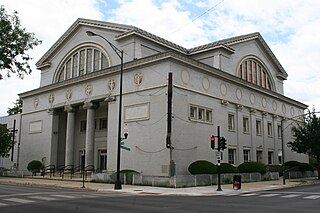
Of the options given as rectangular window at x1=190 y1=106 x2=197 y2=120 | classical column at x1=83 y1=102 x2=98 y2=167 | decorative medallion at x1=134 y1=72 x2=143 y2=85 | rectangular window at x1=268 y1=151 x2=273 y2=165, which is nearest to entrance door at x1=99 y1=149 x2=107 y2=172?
classical column at x1=83 y1=102 x2=98 y2=167

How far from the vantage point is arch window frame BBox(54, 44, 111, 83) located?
42125 mm

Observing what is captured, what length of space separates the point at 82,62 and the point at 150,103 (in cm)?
1507

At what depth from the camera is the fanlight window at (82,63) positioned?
42.3 metres

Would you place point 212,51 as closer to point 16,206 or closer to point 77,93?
point 77,93

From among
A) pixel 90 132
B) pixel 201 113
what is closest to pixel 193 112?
pixel 201 113

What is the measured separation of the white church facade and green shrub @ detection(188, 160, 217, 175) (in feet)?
3.84

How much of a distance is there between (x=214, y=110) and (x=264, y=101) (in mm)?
12919

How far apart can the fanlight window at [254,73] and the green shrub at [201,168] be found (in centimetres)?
1762

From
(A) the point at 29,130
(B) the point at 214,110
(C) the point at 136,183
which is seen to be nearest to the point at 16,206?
(C) the point at 136,183

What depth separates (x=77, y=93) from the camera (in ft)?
139

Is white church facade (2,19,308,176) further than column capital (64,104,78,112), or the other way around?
column capital (64,104,78,112)

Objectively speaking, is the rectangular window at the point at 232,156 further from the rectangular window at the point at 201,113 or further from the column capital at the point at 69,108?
the column capital at the point at 69,108

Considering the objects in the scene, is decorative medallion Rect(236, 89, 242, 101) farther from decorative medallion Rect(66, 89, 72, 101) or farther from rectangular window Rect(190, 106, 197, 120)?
decorative medallion Rect(66, 89, 72, 101)

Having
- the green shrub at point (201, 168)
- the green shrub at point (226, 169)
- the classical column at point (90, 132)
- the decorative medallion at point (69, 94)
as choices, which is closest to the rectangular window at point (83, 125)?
the decorative medallion at point (69, 94)
